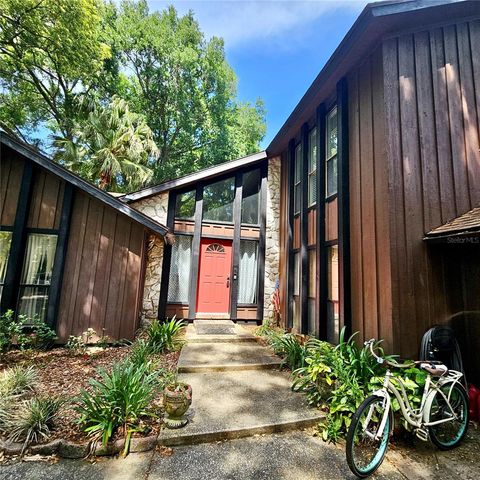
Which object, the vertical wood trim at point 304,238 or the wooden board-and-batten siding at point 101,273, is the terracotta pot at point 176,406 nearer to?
the wooden board-and-batten siding at point 101,273

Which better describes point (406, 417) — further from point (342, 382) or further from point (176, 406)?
point (176, 406)

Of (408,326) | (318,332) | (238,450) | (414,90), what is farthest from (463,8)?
(238,450)

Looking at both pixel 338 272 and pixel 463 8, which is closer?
pixel 463 8

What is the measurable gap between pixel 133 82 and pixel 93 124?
6216 mm

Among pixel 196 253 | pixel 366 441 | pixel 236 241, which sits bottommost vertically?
pixel 366 441

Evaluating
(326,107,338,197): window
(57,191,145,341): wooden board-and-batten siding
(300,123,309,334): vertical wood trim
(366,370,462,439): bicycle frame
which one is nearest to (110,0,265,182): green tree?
(300,123,309,334): vertical wood trim

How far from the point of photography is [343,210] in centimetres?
475

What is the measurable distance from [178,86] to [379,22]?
14603 mm

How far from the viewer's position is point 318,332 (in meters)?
5.12

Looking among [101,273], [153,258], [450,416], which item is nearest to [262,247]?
[153,258]

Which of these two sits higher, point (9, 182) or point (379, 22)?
point (379, 22)

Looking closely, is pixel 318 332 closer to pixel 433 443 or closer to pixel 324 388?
pixel 324 388

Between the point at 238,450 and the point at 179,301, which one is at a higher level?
the point at 179,301

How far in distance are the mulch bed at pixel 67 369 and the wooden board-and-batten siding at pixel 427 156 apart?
3671 mm
